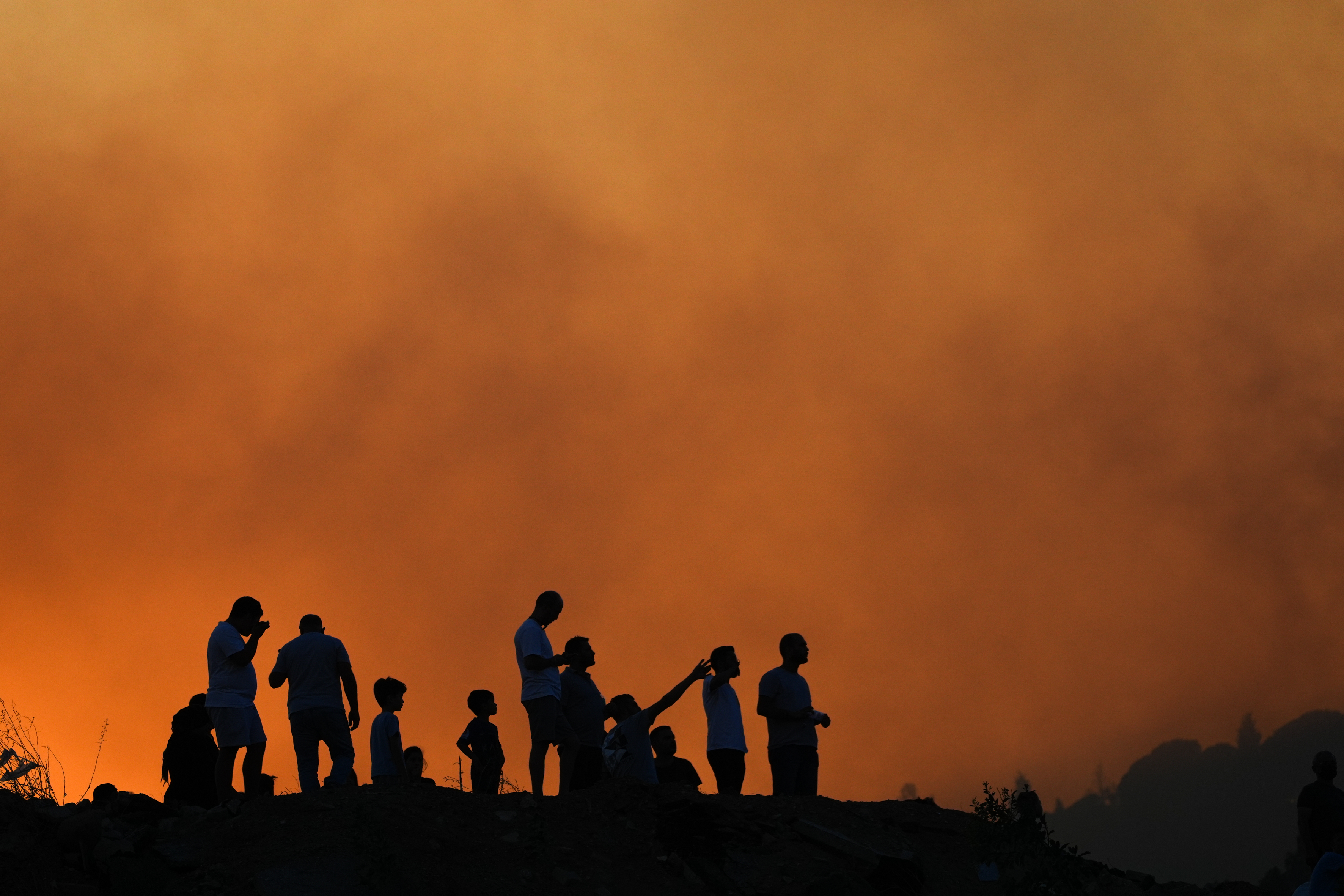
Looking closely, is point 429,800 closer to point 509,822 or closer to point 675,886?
point 509,822

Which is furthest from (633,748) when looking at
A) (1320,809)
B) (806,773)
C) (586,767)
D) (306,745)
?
(1320,809)

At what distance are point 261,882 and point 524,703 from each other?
2506mm

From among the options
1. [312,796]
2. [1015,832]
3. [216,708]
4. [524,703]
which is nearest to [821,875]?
[1015,832]

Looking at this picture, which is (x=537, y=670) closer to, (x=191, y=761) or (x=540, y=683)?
(x=540, y=683)

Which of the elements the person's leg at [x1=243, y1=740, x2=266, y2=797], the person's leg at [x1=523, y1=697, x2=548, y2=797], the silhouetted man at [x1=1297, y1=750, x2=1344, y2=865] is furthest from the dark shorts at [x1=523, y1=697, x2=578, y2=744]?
the silhouetted man at [x1=1297, y1=750, x2=1344, y2=865]

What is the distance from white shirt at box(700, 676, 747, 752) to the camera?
472 inches

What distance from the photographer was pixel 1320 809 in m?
11.1

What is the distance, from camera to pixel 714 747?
12.0 metres

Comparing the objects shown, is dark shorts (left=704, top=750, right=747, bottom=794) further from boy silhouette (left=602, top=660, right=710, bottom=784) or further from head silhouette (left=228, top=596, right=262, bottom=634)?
head silhouette (left=228, top=596, right=262, bottom=634)

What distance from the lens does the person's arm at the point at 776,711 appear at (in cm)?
1196

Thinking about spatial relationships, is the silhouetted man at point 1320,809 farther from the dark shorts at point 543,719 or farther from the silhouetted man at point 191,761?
the silhouetted man at point 191,761

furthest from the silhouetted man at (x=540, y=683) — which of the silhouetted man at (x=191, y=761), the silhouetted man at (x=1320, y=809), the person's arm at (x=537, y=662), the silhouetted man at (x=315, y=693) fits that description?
the silhouetted man at (x=1320, y=809)

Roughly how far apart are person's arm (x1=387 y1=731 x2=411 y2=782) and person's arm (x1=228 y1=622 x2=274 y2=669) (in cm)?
174

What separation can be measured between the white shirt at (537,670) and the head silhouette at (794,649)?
231 cm
